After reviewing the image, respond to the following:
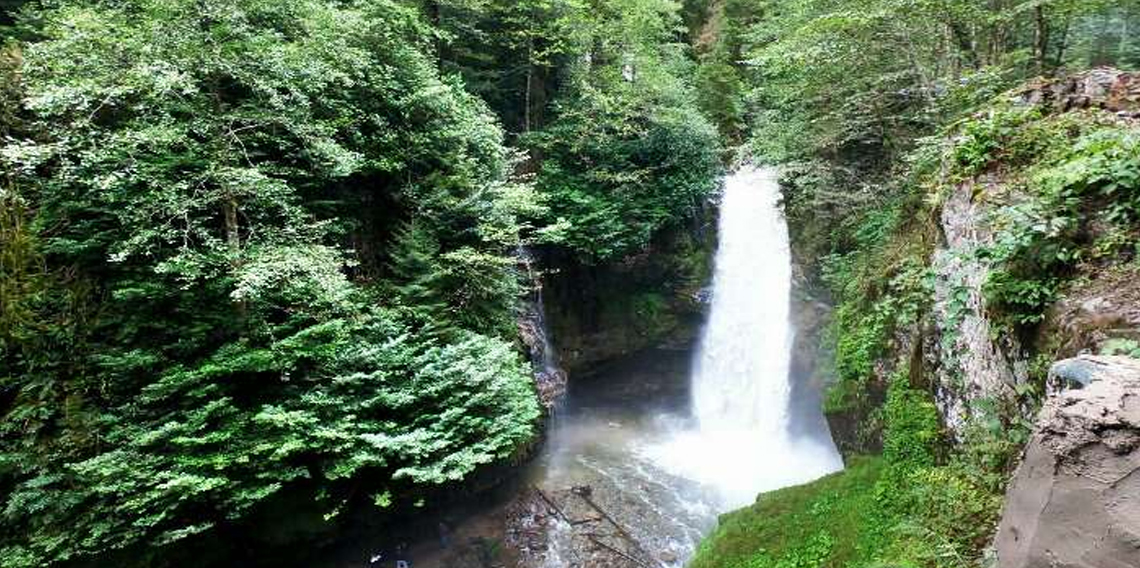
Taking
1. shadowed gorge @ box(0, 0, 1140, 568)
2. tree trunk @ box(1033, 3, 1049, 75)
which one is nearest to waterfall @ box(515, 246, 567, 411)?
shadowed gorge @ box(0, 0, 1140, 568)

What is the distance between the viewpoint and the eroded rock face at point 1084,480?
2.45 meters

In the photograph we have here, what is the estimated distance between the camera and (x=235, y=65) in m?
7.17

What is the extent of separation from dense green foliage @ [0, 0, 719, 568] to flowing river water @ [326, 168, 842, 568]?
167 cm

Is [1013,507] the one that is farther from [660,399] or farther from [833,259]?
[660,399]

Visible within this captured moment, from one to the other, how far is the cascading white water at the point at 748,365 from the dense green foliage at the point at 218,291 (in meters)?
6.25

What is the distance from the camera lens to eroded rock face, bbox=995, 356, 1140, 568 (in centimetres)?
245

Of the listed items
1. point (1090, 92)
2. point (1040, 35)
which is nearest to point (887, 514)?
point (1090, 92)

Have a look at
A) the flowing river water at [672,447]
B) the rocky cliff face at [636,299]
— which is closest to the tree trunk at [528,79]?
the rocky cliff face at [636,299]

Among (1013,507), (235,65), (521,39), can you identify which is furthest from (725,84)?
(1013,507)

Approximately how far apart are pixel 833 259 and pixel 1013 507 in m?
7.55

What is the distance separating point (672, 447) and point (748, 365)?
3254 millimetres

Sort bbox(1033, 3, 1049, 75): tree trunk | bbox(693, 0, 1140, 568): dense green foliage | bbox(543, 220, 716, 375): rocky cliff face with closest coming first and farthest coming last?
bbox(693, 0, 1140, 568): dense green foliage, bbox(1033, 3, 1049, 75): tree trunk, bbox(543, 220, 716, 375): rocky cliff face

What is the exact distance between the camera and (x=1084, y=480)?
260 centimetres

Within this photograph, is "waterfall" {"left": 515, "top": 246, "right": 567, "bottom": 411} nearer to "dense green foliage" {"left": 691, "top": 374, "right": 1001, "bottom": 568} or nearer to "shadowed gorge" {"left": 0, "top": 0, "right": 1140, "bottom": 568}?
"shadowed gorge" {"left": 0, "top": 0, "right": 1140, "bottom": 568}
